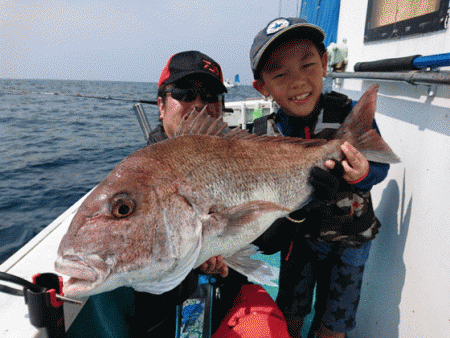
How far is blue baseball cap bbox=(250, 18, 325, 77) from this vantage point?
70.3 inches

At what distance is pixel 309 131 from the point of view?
2018 millimetres

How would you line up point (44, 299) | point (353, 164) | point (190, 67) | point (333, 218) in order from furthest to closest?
1. point (190, 67)
2. point (333, 218)
3. point (353, 164)
4. point (44, 299)

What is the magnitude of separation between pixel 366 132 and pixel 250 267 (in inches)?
41.1

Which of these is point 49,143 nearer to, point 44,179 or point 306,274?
point 44,179

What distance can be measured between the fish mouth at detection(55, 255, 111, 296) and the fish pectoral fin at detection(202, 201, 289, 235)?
0.41m

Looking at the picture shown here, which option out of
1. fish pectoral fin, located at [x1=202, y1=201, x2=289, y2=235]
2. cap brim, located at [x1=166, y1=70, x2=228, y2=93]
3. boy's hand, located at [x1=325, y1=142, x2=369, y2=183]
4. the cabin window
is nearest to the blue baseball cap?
cap brim, located at [x1=166, y1=70, x2=228, y2=93]

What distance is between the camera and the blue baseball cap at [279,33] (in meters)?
1.79

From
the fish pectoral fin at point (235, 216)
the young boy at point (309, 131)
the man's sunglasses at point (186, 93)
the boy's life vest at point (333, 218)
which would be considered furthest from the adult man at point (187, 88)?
the fish pectoral fin at point (235, 216)

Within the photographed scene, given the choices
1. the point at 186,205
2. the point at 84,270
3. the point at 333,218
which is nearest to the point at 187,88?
the point at 186,205

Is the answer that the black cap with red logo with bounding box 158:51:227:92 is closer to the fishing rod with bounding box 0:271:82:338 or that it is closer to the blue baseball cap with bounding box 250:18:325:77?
the blue baseball cap with bounding box 250:18:325:77

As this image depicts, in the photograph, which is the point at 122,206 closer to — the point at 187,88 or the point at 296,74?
the point at 187,88

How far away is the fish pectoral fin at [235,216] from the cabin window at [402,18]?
4.52 feet

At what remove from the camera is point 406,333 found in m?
1.69

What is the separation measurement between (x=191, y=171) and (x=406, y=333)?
1571 mm
